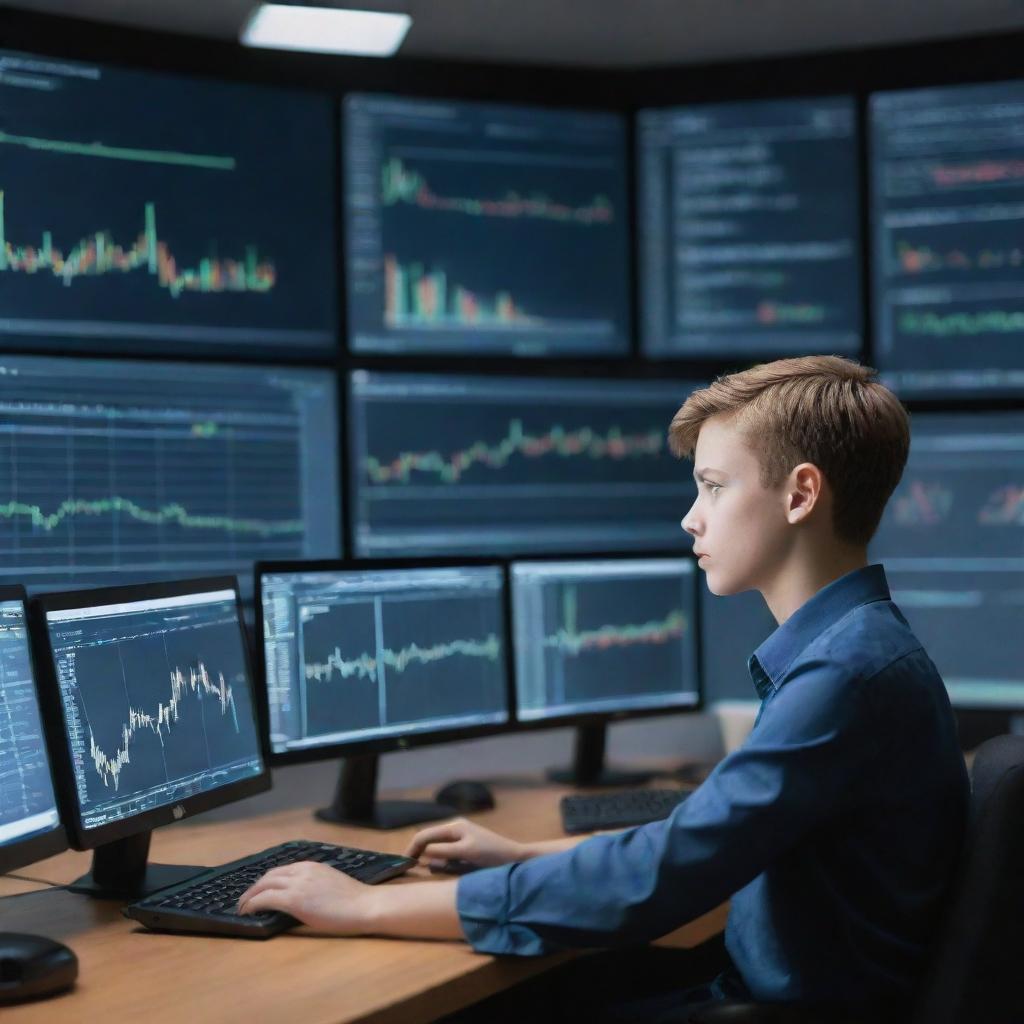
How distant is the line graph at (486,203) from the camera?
2.59 meters

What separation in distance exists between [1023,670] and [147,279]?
192 cm

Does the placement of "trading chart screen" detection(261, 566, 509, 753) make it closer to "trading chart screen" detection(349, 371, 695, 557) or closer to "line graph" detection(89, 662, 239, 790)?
"line graph" detection(89, 662, 239, 790)

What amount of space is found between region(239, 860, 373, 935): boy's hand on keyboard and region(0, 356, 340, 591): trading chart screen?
94cm

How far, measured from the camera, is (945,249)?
8.85 ft

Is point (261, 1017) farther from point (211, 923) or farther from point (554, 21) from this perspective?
point (554, 21)

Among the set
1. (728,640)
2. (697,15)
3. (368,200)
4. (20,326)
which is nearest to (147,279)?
(20,326)

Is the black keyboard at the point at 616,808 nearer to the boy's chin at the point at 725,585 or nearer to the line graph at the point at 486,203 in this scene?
the boy's chin at the point at 725,585

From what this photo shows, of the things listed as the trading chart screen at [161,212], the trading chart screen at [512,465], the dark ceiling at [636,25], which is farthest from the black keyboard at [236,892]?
the dark ceiling at [636,25]

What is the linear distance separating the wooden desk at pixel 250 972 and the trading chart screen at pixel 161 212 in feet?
3.53

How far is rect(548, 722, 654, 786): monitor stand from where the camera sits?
2.44m

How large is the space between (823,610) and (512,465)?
1313 millimetres

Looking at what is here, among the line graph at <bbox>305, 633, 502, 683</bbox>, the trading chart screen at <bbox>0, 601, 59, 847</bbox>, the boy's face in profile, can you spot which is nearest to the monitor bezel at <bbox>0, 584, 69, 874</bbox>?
the trading chart screen at <bbox>0, 601, 59, 847</bbox>

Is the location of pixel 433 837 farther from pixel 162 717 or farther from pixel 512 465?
pixel 512 465

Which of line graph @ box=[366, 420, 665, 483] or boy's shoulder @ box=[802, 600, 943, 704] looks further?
line graph @ box=[366, 420, 665, 483]
